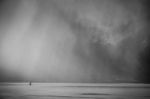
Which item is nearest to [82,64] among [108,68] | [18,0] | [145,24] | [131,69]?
[108,68]

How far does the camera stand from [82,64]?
140 feet

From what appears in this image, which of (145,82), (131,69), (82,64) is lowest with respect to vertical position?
(145,82)

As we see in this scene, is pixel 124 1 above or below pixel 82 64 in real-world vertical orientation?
above

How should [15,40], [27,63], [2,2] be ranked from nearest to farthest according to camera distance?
[2,2]
[15,40]
[27,63]

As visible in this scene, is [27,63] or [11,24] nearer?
[11,24]

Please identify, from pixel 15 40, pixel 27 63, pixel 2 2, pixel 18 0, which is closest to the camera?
pixel 2 2

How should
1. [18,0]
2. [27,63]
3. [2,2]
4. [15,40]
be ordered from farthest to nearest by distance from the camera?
1. [27,63]
2. [15,40]
3. [18,0]
4. [2,2]

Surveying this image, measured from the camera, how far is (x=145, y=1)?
95.0 ft

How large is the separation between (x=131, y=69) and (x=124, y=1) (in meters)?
13.4

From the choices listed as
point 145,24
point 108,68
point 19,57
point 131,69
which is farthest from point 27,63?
point 145,24

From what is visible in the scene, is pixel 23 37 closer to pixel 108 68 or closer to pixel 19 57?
pixel 19 57

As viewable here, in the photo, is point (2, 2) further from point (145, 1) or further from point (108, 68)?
point (108, 68)

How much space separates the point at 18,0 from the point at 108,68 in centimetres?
2298

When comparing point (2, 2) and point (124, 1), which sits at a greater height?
point (124, 1)
